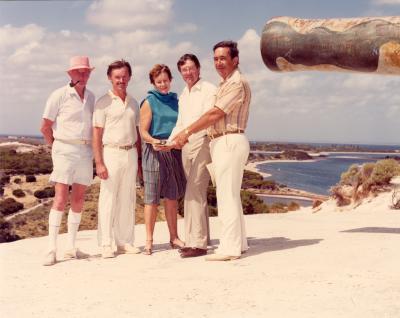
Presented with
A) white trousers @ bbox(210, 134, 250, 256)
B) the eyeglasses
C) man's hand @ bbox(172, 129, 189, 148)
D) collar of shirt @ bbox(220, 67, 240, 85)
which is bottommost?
white trousers @ bbox(210, 134, 250, 256)

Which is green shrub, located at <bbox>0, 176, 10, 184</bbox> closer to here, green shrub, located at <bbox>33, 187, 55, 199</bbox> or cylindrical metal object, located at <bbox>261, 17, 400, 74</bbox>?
green shrub, located at <bbox>33, 187, 55, 199</bbox>

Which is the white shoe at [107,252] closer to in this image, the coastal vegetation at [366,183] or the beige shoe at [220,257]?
the beige shoe at [220,257]

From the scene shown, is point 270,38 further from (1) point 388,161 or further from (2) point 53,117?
(1) point 388,161

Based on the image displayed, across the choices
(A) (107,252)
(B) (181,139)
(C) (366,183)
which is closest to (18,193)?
(C) (366,183)

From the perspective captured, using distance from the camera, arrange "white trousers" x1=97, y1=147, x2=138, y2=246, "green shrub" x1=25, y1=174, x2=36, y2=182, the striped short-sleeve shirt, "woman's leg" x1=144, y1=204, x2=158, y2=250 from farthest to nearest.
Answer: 1. "green shrub" x1=25, y1=174, x2=36, y2=182
2. "woman's leg" x1=144, y1=204, x2=158, y2=250
3. "white trousers" x1=97, y1=147, x2=138, y2=246
4. the striped short-sleeve shirt

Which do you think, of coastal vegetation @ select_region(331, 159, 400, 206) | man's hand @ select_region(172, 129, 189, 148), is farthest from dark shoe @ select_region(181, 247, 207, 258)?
coastal vegetation @ select_region(331, 159, 400, 206)

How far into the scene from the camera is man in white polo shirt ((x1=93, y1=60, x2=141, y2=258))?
6125mm

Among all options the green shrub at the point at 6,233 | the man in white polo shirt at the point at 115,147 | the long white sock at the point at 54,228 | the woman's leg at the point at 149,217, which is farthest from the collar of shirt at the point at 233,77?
the green shrub at the point at 6,233

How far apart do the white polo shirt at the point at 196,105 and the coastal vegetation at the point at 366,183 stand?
876 cm

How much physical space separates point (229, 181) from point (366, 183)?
9.11m

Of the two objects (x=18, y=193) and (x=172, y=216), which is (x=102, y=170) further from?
(x=18, y=193)

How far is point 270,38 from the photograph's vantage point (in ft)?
20.8

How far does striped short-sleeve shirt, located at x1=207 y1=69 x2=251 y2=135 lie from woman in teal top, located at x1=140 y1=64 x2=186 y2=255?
25.2 inches

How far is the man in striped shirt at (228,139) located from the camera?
221 inches
